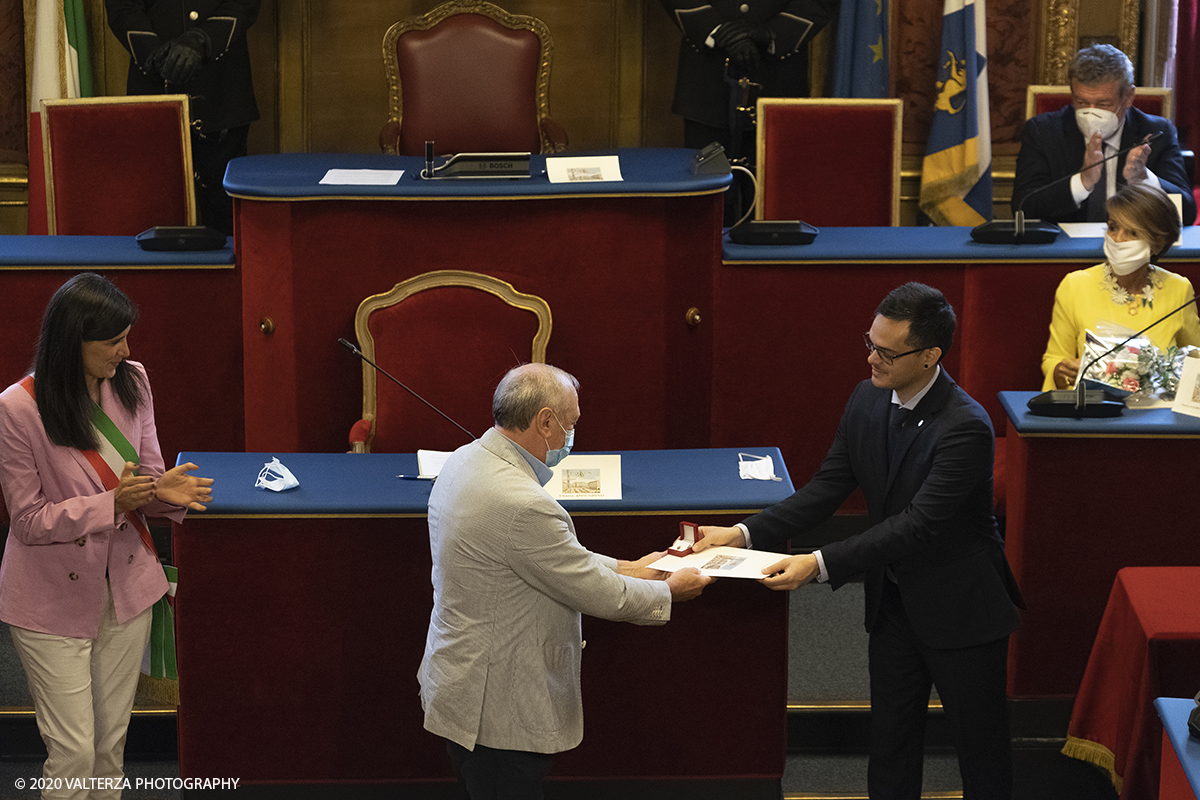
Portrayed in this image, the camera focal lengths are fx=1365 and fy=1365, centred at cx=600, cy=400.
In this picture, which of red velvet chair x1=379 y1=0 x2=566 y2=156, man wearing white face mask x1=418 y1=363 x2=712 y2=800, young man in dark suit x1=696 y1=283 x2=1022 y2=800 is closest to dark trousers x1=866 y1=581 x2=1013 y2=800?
young man in dark suit x1=696 y1=283 x2=1022 y2=800

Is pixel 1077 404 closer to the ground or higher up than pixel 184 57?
closer to the ground

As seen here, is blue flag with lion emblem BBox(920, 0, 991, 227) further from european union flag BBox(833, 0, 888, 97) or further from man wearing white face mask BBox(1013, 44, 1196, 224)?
man wearing white face mask BBox(1013, 44, 1196, 224)

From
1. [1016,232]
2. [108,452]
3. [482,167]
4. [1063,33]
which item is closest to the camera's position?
[108,452]

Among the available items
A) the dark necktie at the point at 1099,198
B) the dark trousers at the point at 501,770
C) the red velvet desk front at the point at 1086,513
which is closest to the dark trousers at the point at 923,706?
the red velvet desk front at the point at 1086,513

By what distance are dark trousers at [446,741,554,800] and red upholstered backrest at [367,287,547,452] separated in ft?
4.71

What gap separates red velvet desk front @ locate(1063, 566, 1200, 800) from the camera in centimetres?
293

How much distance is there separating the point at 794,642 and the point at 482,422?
3.59 ft

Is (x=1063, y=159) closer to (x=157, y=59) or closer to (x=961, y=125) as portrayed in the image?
(x=961, y=125)

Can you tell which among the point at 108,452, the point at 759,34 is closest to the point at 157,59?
the point at 759,34

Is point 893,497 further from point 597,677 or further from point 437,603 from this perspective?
point 437,603

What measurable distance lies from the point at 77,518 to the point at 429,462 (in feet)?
2.50

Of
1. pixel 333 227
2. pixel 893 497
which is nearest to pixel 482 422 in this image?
pixel 333 227

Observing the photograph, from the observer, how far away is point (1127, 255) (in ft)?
12.9

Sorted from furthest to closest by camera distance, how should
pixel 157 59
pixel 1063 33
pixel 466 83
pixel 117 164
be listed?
pixel 1063 33 < pixel 466 83 < pixel 157 59 < pixel 117 164
